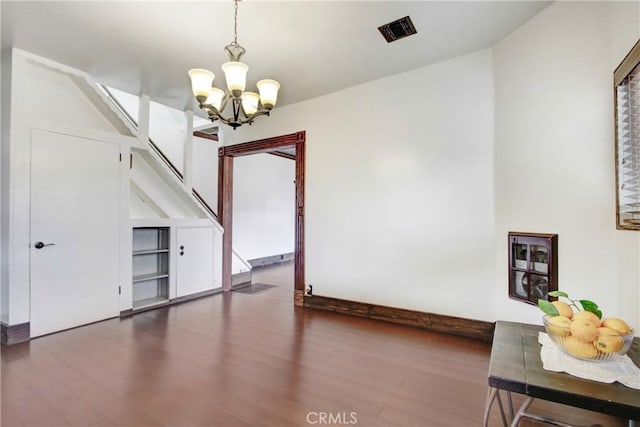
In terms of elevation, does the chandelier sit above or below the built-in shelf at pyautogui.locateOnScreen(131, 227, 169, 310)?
above

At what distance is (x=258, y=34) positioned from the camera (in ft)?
8.99

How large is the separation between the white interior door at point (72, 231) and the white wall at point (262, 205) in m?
3.17

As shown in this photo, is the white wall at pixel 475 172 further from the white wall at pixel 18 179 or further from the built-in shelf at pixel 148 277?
the white wall at pixel 18 179

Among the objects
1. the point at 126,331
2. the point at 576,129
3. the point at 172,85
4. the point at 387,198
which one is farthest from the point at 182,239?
the point at 576,129

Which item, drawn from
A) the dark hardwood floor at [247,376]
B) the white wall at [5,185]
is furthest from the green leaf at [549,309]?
the white wall at [5,185]

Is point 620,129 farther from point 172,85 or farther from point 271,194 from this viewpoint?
point 271,194

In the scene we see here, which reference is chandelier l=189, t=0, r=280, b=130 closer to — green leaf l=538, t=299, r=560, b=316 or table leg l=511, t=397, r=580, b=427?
green leaf l=538, t=299, r=560, b=316

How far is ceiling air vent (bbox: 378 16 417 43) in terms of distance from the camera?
103 inches

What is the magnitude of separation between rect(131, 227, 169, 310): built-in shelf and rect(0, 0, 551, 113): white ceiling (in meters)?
2.07

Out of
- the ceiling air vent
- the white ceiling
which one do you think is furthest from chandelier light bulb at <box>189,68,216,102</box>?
the ceiling air vent

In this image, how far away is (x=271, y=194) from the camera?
7.98 m

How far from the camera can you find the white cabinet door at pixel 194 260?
4.49m

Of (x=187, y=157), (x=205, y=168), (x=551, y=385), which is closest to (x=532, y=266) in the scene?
(x=551, y=385)

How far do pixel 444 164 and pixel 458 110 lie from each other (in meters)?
0.57
